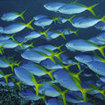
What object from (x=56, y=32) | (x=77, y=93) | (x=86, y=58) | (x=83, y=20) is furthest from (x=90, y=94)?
(x=56, y=32)

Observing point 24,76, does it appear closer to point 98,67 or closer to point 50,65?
point 50,65

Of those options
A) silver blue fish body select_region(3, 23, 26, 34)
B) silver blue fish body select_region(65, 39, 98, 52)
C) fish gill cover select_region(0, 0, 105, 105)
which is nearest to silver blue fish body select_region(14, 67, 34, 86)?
fish gill cover select_region(0, 0, 105, 105)

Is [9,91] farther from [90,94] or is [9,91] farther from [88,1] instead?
[88,1]

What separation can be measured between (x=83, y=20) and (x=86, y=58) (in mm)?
750

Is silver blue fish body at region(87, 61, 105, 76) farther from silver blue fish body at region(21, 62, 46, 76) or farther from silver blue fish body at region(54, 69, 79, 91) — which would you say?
silver blue fish body at region(21, 62, 46, 76)

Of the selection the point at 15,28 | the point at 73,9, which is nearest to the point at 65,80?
the point at 73,9

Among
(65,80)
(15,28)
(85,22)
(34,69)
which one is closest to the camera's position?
(65,80)

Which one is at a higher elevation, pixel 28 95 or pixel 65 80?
pixel 65 80

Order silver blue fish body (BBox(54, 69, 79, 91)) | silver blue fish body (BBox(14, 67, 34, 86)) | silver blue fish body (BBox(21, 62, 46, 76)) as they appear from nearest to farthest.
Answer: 1. silver blue fish body (BBox(54, 69, 79, 91))
2. silver blue fish body (BBox(14, 67, 34, 86))
3. silver blue fish body (BBox(21, 62, 46, 76))

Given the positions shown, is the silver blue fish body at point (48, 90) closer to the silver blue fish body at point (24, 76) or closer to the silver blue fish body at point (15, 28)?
the silver blue fish body at point (24, 76)

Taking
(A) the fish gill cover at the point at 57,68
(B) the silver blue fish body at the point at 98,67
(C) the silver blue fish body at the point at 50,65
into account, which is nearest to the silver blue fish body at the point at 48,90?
(A) the fish gill cover at the point at 57,68

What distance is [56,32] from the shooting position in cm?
354

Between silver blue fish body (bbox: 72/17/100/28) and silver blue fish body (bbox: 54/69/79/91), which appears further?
silver blue fish body (bbox: 72/17/100/28)

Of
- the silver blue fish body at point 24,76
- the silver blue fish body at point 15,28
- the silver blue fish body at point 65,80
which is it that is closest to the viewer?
the silver blue fish body at point 65,80
